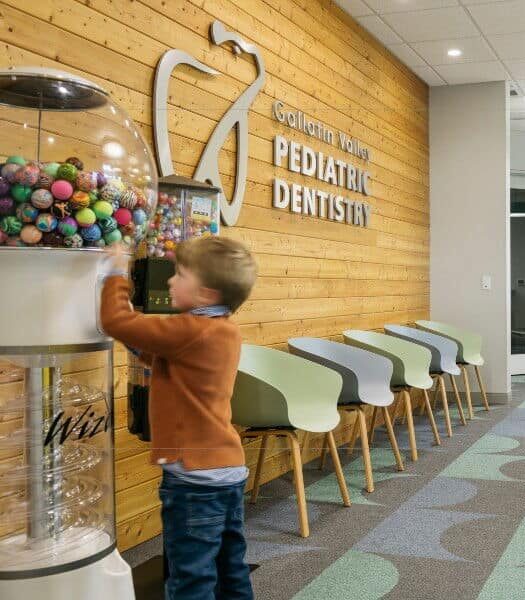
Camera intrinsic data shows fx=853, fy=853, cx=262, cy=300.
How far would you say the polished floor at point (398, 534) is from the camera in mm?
3174

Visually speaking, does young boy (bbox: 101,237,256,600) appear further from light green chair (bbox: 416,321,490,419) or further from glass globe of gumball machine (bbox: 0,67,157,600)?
light green chair (bbox: 416,321,490,419)

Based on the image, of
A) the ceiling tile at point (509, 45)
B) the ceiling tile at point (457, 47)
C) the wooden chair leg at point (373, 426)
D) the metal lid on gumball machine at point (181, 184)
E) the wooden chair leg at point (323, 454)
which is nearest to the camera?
the metal lid on gumball machine at point (181, 184)

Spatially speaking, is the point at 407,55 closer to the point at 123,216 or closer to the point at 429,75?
the point at 429,75

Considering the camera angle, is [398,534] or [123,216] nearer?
[123,216]

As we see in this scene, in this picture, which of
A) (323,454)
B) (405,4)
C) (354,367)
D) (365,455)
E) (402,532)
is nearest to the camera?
(402,532)

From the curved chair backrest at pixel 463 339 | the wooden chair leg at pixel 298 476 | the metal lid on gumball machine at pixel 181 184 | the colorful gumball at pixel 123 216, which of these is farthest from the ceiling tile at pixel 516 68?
the colorful gumball at pixel 123 216

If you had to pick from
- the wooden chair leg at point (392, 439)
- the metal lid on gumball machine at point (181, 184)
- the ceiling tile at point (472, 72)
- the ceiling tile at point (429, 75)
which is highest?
the ceiling tile at point (472, 72)

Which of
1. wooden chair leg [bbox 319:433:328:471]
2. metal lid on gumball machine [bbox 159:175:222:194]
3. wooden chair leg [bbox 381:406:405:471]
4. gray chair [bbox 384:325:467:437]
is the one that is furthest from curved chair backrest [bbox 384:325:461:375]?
metal lid on gumball machine [bbox 159:175:222:194]

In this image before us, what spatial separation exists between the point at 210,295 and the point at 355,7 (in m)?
4.43

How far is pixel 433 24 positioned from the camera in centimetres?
637

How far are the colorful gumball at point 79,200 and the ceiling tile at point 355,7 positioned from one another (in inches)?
169

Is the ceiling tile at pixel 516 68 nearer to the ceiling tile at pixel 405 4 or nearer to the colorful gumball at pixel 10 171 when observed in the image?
the ceiling tile at pixel 405 4

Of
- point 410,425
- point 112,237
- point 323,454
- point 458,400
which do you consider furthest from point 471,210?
point 112,237

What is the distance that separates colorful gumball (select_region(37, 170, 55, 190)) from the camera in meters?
2.00
